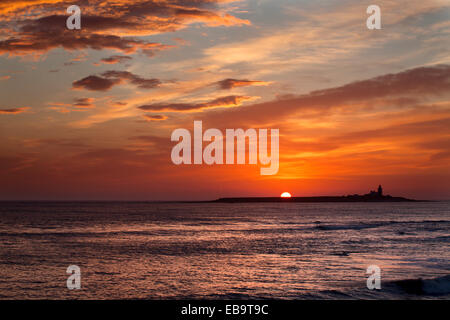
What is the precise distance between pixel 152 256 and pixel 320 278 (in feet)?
53.0

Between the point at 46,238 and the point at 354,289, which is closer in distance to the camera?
the point at 354,289

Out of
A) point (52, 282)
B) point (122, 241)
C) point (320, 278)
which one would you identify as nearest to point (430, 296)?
point (320, 278)

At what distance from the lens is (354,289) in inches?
861

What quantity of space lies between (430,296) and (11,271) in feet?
85.4

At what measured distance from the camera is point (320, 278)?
82.0 feet

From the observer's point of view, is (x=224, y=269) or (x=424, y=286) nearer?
(x=424, y=286)

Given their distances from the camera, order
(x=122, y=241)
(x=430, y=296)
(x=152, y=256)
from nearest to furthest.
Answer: (x=430, y=296), (x=152, y=256), (x=122, y=241)

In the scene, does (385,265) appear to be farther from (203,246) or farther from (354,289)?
(203,246)

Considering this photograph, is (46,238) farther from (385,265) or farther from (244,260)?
(385,265)

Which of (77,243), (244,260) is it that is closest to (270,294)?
(244,260)
